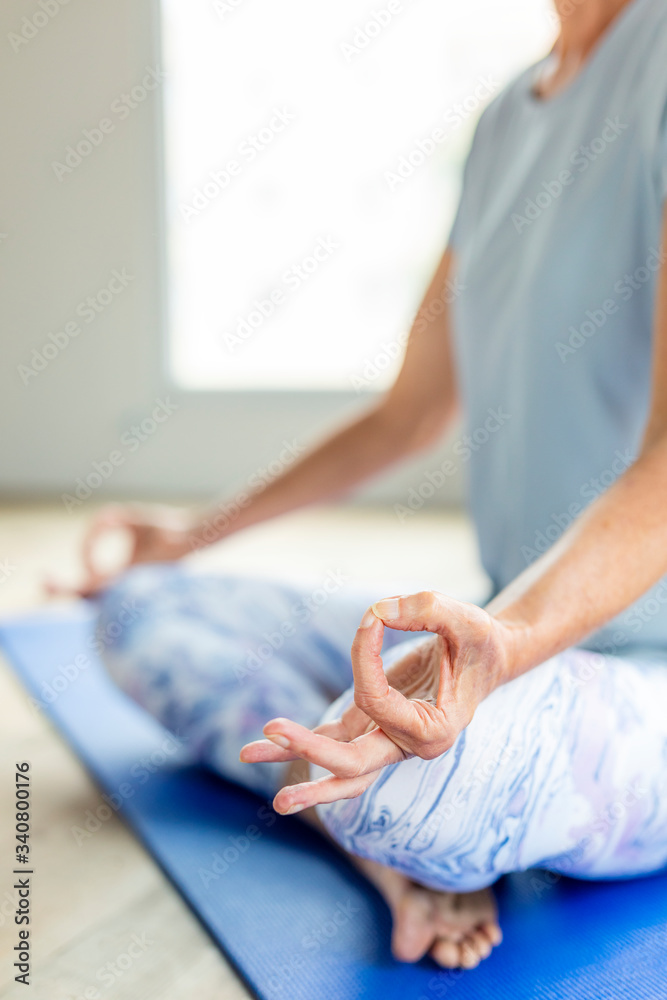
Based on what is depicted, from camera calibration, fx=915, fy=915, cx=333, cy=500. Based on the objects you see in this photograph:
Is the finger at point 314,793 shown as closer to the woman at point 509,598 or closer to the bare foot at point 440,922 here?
the woman at point 509,598

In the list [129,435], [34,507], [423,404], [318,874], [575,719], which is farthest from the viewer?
[129,435]

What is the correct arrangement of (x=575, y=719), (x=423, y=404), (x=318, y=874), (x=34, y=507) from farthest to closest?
(x=34, y=507), (x=423, y=404), (x=318, y=874), (x=575, y=719)

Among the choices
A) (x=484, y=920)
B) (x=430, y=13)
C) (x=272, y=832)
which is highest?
(x=430, y=13)

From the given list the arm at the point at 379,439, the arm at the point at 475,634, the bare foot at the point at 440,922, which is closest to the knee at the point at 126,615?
the arm at the point at 379,439

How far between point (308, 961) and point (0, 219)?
9.86ft

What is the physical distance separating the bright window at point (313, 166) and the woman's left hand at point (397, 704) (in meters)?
2.80

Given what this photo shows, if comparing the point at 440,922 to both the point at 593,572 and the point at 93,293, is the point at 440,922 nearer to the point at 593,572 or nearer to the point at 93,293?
the point at 593,572

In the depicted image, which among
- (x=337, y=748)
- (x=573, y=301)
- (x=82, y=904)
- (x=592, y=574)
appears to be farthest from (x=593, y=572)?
(x=82, y=904)

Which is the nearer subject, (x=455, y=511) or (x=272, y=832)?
(x=272, y=832)

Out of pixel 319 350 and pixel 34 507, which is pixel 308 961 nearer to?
pixel 34 507

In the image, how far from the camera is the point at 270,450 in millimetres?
3393

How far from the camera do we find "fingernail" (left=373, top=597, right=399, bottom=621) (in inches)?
22.2

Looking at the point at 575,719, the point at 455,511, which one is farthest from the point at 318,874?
the point at 455,511

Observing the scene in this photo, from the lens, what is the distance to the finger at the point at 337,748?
572 millimetres
